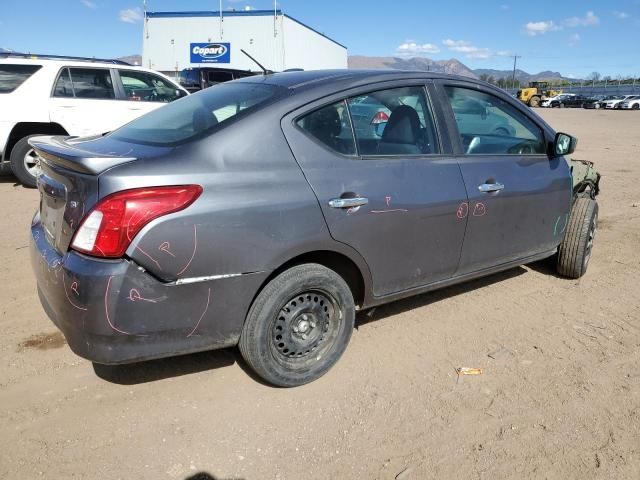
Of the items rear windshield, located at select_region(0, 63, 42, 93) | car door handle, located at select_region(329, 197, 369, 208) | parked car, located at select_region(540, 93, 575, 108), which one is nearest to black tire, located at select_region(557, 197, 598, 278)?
Answer: car door handle, located at select_region(329, 197, 369, 208)

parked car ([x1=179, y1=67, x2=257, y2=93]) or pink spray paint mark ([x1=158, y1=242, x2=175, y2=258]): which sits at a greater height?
parked car ([x1=179, y1=67, x2=257, y2=93])

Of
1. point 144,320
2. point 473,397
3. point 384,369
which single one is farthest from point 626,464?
point 144,320

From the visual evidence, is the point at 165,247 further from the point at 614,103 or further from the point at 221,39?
the point at 614,103

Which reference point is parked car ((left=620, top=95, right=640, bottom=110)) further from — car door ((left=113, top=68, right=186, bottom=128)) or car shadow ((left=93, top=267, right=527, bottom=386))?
car shadow ((left=93, top=267, right=527, bottom=386))

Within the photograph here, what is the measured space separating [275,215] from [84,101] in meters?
6.73

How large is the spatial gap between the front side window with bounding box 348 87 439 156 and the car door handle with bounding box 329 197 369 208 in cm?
32

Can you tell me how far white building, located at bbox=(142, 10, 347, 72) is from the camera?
1453 inches

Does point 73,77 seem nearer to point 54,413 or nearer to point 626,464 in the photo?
point 54,413

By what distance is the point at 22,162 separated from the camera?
7.66 metres

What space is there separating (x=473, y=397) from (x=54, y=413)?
2168 millimetres

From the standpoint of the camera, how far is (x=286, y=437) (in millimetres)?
2475

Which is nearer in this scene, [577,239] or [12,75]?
[577,239]

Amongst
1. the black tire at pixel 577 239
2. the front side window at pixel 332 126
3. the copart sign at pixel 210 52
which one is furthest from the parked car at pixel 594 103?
the front side window at pixel 332 126

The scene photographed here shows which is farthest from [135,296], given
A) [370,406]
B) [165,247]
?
[370,406]
